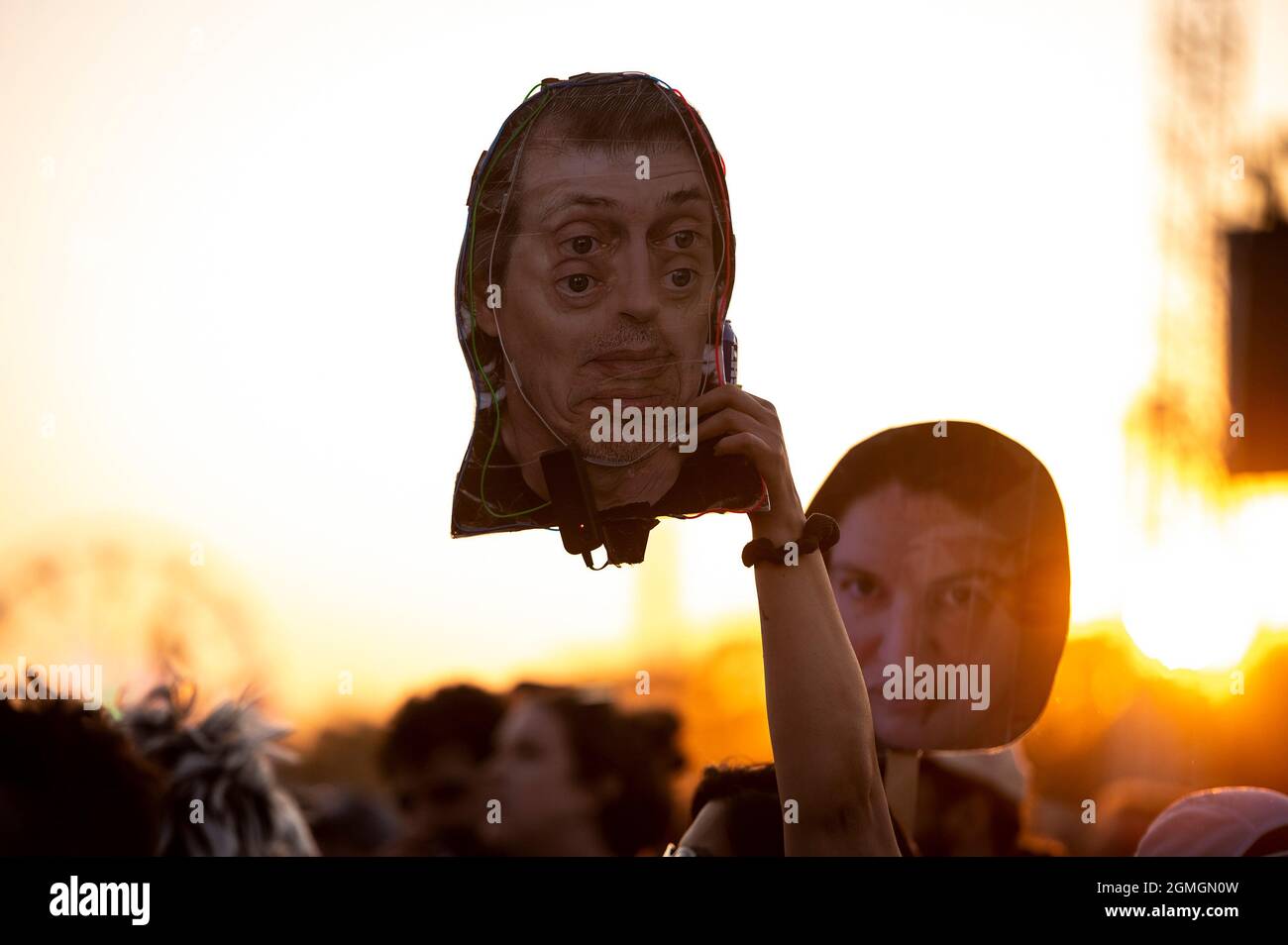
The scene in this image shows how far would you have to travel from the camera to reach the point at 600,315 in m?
2.54

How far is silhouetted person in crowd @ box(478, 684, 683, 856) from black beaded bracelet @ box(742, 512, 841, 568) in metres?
0.68

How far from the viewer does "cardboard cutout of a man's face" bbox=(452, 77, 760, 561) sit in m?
2.54

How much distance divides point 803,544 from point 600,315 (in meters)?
0.51

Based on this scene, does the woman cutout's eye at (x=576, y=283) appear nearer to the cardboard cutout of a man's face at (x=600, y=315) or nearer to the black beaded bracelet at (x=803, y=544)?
the cardboard cutout of a man's face at (x=600, y=315)

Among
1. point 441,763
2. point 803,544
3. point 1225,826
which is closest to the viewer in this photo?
point 803,544

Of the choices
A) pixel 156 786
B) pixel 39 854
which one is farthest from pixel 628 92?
pixel 39 854

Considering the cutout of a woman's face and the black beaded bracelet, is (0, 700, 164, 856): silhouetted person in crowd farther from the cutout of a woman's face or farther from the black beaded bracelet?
the black beaded bracelet

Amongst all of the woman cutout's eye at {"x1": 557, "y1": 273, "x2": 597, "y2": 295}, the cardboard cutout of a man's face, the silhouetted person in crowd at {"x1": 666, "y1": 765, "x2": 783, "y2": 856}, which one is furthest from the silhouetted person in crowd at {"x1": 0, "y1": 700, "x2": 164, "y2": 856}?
the woman cutout's eye at {"x1": 557, "y1": 273, "x2": 597, "y2": 295}

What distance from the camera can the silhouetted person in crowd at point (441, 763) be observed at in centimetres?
311

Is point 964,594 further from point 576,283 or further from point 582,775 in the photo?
point 576,283

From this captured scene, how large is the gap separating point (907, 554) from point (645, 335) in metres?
0.69

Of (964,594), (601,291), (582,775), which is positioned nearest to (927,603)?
(964,594)

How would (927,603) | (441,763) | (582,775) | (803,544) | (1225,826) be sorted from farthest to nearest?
(441,763) < (582,775) < (927,603) < (1225,826) < (803,544)

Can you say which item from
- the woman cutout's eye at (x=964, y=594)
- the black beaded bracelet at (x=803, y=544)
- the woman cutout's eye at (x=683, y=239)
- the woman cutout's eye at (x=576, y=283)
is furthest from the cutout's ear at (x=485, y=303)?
the woman cutout's eye at (x=964, y=594)
